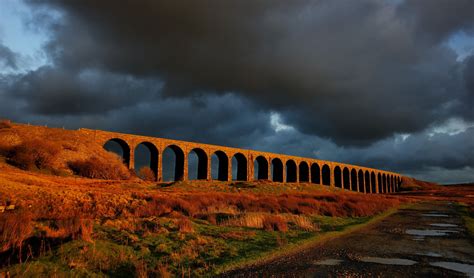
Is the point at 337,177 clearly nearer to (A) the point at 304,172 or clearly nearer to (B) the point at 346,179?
(B) the point at 346,179

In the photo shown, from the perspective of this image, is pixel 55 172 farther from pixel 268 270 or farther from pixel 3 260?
pixel 268 270

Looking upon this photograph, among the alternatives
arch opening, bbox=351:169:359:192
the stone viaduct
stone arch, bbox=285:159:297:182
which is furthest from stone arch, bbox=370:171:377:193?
stone arch, bbox=285:159:297:182

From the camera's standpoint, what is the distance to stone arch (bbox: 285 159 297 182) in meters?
63.8

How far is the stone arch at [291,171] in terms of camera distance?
63838 millimetres

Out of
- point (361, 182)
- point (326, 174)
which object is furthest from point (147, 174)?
point (361, 182)

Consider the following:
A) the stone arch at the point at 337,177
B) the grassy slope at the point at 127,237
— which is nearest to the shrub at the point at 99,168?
the grassy slope at the point at 127,237

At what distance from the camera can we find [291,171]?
6469 centimetres

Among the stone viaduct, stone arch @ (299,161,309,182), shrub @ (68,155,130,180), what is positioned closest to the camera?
shrub @ (68,155,130,180)

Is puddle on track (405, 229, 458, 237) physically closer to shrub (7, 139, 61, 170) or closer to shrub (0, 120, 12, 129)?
shrub (7, 139, 61, 170)

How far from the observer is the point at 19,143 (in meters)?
31.2

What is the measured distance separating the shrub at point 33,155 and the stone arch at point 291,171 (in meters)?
43.2

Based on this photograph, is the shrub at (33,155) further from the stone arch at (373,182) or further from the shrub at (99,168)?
the stone arch at (373,182)

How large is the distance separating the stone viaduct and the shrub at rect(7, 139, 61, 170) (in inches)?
198

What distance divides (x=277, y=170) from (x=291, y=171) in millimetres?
4862
